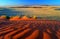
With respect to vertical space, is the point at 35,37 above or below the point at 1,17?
above

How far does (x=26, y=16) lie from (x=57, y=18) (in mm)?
1349

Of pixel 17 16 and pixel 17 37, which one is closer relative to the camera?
pixel 17 37

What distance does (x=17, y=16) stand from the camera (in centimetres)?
812

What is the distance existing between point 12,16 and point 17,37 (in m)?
5.05

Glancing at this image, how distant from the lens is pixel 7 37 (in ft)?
10.0

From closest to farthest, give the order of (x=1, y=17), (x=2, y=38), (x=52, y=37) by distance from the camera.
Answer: (x=2, y=38) < (x=52, y=37) < (x=1, y=17)

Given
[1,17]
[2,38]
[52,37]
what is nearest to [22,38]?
[2,38]

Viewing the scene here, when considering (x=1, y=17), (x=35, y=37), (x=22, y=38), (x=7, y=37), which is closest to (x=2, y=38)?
(x=7, y=37)

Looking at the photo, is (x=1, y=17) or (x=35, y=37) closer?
(x=35, y=37)

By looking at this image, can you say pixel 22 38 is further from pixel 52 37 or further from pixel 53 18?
pixel 53 18

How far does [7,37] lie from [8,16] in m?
5.24

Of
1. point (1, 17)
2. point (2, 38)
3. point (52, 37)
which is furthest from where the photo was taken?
point (1, 17)

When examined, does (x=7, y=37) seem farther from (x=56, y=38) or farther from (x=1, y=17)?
(x=1, y=17)

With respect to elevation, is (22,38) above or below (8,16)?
above
